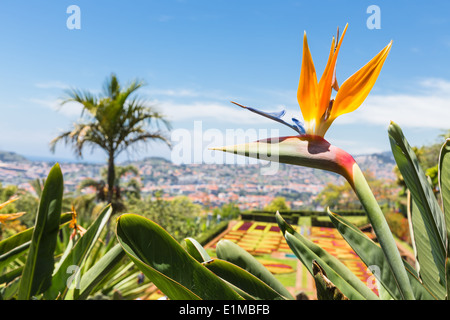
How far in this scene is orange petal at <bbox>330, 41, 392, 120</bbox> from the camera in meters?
0.42

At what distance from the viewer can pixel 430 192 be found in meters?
0.48

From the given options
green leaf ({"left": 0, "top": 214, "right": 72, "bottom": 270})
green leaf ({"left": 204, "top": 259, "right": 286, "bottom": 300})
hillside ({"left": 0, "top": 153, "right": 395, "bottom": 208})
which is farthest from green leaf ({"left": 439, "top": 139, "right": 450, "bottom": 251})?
hillside ({"left": 0, "top": 153, "right": 395, "bottom": 208})

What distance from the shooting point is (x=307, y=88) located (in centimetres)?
45

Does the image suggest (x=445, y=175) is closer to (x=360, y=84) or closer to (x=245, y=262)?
(x=360, y=84)

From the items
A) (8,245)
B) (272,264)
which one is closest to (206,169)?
(272,264)

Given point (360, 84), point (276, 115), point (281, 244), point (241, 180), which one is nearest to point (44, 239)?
point (276, 115)

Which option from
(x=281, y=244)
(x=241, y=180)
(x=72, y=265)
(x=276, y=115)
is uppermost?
(x=276, y=115)

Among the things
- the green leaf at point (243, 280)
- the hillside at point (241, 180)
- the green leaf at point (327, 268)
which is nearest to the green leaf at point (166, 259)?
the green leaf at point (243, 280)

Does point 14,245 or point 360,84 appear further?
point 14,245

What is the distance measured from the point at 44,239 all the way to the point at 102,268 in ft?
0.50

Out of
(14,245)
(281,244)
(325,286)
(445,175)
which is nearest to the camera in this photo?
(325,286)

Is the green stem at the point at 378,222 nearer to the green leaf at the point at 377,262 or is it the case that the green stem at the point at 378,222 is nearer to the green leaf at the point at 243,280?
the green leaf at the point at 377,262
